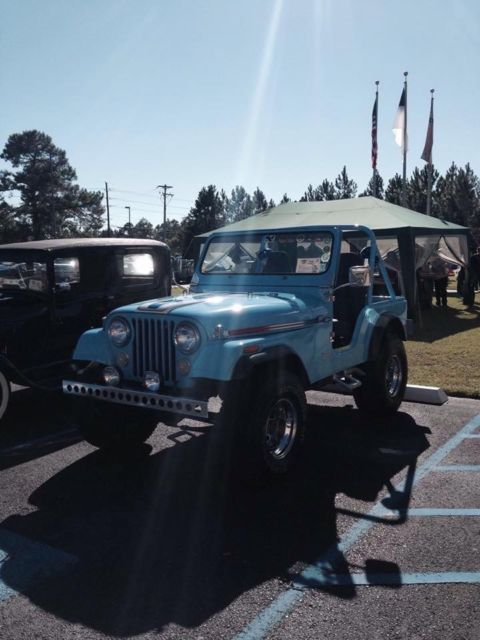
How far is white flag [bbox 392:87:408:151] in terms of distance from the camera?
23844mm

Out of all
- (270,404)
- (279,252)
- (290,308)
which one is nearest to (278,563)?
(270,404)

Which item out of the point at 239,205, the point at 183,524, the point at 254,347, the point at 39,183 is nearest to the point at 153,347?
the point at 254,347

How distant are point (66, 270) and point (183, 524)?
400cm

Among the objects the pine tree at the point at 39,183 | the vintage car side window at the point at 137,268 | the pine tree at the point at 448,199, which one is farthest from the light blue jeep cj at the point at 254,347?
the pine tree at the point at 39,183

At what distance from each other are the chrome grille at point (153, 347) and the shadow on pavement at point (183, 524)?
63 centimetres

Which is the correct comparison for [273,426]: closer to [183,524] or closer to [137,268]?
[183,524]

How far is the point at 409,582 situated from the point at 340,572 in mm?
365

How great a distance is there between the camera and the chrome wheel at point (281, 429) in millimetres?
4492

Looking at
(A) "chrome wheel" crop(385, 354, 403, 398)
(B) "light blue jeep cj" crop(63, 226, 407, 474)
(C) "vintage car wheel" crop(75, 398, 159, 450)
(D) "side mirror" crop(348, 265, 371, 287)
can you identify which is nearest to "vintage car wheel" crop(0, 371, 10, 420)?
(B) "light blue jeep cj" crop(63, 226, 407, 474)

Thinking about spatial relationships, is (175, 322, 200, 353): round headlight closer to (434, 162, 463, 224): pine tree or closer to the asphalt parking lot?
the asphalt parking lot

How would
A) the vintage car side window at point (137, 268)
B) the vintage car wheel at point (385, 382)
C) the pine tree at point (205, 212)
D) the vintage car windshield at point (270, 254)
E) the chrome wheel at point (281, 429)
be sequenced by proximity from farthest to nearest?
1. the pine tree at point (205, 212)
2. the vintage car side window at point (137, 268)
3. the vintage car wheel at point (385, 382)
4. the vintage car windshield at point (270, 254)
5. the chrome wheel at point (281, 429)

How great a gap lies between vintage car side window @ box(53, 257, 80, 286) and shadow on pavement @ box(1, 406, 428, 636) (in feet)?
8.06

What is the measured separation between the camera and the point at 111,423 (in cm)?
495

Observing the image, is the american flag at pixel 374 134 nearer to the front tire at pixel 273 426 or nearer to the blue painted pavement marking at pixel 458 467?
the blue painted pavement marking at pixel 458 467
